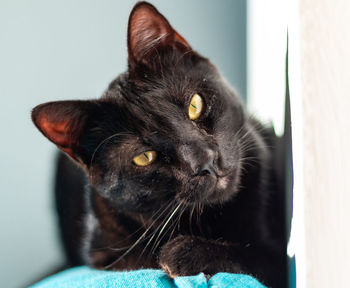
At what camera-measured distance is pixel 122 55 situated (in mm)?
1491

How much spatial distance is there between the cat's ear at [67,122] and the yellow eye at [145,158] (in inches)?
6.7

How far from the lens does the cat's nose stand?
857 millimetres

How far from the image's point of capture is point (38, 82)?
1280 millimetres

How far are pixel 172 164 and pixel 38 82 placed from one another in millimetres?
662

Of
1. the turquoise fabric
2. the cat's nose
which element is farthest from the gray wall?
the cat's nose

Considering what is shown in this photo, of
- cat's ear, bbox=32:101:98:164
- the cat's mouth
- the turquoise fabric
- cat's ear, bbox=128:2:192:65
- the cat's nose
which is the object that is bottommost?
the turquoise fabric

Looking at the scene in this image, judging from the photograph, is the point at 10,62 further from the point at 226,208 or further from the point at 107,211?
the point at 226,208

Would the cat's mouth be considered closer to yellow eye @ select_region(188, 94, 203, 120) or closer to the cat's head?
the cat's head

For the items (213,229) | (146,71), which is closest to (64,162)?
(146,71)

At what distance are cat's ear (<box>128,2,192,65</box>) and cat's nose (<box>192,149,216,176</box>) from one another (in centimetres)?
36

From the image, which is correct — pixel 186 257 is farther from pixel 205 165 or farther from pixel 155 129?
pixel 155 129

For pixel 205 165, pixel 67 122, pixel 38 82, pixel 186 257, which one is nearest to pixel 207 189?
pixel 205 165

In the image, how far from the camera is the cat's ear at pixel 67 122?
92cm

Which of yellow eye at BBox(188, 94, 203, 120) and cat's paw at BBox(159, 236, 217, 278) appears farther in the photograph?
yellow eye at BBox(188, 94, 203, 120)
